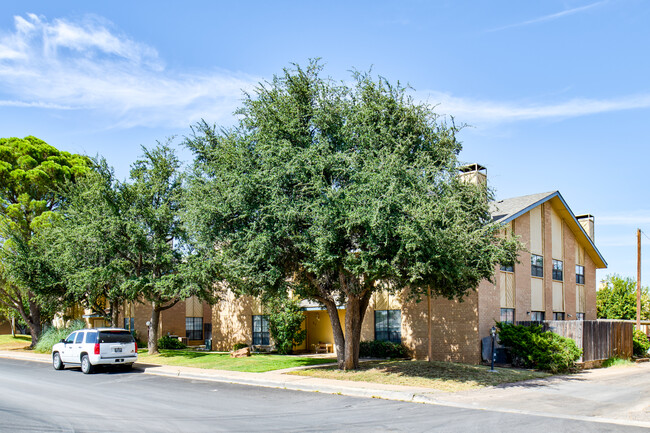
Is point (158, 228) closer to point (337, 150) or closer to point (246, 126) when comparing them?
point (246, 126)

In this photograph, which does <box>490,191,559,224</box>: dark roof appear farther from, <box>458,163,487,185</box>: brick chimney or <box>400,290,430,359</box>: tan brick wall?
<box>400,290,430,359</box>: tan brick wall

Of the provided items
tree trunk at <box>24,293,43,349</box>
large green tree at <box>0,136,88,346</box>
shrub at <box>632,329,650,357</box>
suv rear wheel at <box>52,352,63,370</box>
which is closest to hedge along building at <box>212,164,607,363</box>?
shrub at <box>632,329,650,357</box>

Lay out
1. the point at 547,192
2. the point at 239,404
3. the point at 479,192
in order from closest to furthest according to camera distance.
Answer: the point at 239,404, the point at 479,192, the point at 547,192

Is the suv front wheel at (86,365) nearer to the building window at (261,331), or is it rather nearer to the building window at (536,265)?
the building window at (261,331)

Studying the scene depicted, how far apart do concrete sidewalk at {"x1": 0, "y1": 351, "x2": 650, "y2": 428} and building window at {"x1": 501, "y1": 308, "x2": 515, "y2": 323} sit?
460 centimetres

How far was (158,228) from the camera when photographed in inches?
1120

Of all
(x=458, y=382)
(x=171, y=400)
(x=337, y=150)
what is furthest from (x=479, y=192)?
(x=171, y=400)

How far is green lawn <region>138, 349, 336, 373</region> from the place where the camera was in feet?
75.2

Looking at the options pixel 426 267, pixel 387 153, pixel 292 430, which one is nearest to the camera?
pixel 292 430

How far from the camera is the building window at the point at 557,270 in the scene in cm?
3116

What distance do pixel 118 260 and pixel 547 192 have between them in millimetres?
22750

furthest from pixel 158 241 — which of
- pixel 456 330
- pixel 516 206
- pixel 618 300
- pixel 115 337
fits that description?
pixel 618 300

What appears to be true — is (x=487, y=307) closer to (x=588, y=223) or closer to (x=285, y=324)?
(x=285, y=324)

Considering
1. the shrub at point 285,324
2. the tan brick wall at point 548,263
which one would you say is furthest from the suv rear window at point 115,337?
the tan brick wall at point 548,263
